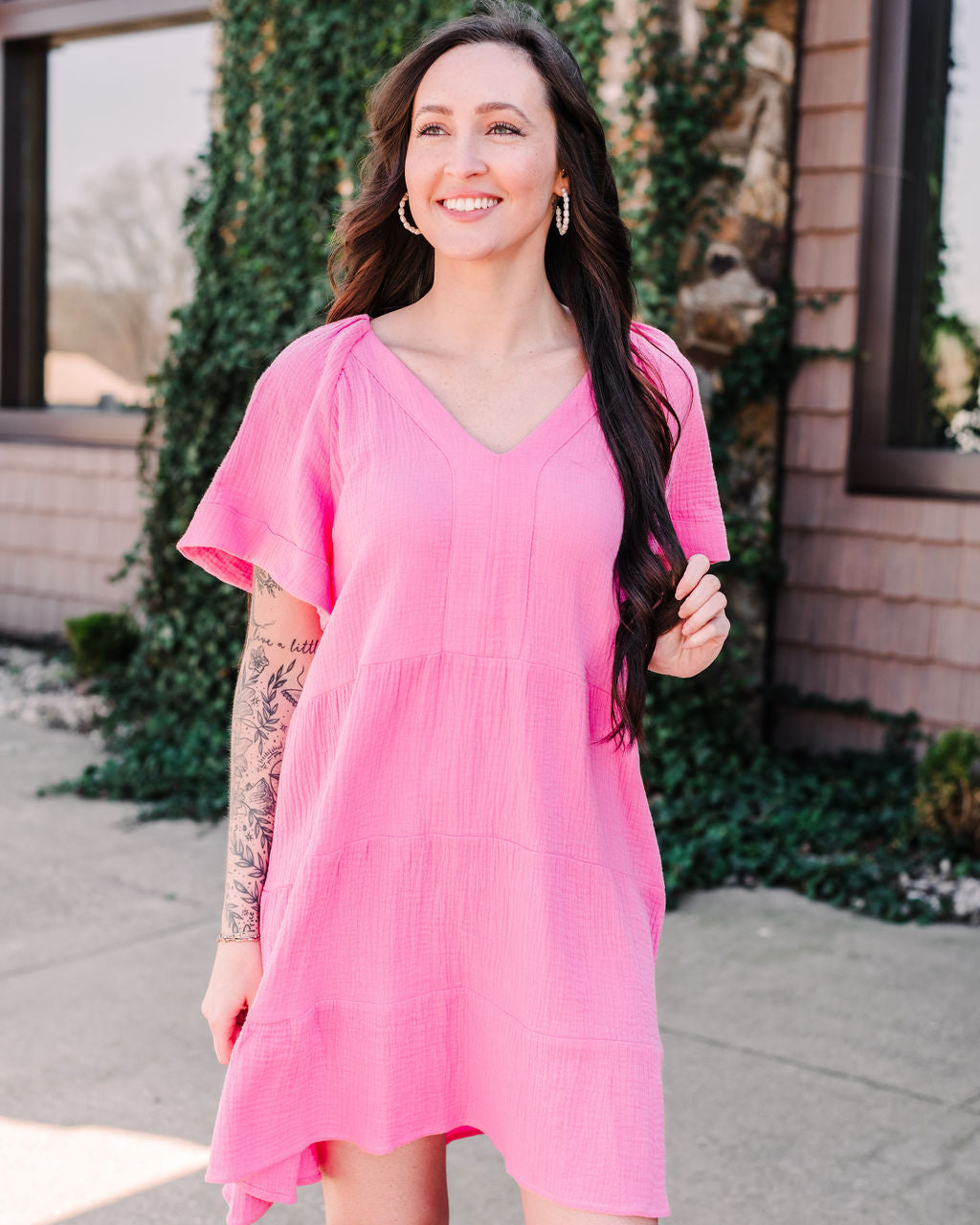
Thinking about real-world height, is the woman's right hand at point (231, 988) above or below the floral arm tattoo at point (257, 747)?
below

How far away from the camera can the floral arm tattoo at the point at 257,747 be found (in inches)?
65.2

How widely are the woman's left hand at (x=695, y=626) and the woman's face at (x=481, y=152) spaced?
1.51 feet

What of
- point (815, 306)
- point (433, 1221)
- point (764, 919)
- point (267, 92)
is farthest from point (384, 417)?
point (267, 92)

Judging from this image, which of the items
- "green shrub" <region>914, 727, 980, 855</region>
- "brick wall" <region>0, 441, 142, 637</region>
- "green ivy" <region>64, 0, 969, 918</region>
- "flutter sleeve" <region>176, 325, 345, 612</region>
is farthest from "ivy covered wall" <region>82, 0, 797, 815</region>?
"flutter sleeve" <region>176, 325, 345, 612</region>

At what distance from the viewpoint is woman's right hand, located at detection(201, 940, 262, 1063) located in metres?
1.61

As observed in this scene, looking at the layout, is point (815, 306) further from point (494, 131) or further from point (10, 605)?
point (10, 605)

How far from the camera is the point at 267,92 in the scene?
5750mm

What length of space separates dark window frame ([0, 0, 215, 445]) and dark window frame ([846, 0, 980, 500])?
13.3 feet

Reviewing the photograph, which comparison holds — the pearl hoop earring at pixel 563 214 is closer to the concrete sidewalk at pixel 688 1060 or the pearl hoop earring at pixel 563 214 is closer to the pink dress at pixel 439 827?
the pink dress at pixel 439 827

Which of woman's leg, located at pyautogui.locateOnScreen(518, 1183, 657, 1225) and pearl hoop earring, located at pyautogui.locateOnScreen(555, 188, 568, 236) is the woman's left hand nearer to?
pearl hoop earring, located at pyautogui.locateOnScreen(555, 188, 568, 236)

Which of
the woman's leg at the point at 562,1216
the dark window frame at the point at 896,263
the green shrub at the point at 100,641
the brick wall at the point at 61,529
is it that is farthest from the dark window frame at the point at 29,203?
the woman's leg at the point at 562,1216

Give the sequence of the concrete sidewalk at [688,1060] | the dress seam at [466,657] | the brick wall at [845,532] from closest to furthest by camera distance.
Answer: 1. the dress seam at [466,657]
2. the concrete sidewalk at [688,1060]
3. the brick wall at [845,532]

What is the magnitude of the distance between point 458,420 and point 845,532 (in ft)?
12.5

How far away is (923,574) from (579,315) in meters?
3.55
